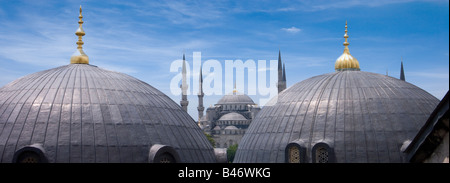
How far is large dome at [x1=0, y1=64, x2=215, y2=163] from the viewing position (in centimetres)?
2198

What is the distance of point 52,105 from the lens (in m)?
23.2

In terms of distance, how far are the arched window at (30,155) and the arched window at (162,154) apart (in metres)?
3.58

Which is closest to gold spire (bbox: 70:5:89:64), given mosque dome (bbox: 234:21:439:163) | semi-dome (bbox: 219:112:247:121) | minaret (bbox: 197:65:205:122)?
mosque dome (bbox: 234:21:439:163)

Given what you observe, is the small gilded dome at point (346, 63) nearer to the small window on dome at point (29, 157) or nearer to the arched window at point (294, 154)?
the arched window at point (294, 154)

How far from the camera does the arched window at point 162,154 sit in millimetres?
22438

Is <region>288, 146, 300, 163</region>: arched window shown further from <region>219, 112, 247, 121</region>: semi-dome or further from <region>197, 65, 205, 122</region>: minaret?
<region>219, 112, 247, 121</region>: semi-dome

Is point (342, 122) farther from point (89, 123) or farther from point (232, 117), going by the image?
point (232, 117)

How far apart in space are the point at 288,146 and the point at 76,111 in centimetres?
1024

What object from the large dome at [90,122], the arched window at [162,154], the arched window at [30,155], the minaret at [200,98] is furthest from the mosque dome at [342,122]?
the minaret at [200,98]

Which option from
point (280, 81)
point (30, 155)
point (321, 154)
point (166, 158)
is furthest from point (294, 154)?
point (280, 81)

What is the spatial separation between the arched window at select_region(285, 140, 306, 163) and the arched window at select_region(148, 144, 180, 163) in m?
7.43

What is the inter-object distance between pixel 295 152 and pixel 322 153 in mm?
1229
